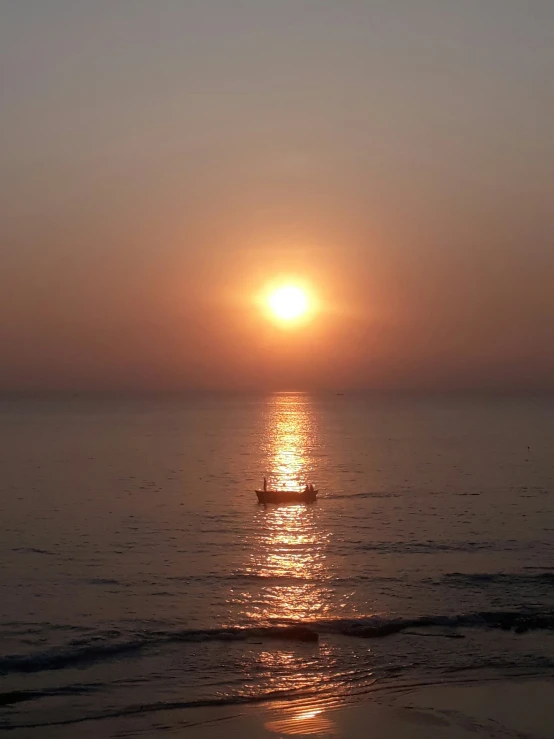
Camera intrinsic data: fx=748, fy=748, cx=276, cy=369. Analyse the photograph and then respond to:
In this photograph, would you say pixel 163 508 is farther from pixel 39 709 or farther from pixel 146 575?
pixel 39 709

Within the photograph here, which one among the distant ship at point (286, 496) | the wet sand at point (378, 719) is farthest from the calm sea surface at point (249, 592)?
the distant ship at point (286, 496)

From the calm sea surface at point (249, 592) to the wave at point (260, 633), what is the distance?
0.28 ft

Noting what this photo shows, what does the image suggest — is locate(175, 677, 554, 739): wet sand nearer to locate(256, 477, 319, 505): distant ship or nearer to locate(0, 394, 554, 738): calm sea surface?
locate(0, 394, 554, 738): calm sea surface

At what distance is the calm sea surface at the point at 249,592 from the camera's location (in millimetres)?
24250

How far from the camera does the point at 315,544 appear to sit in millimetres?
48250

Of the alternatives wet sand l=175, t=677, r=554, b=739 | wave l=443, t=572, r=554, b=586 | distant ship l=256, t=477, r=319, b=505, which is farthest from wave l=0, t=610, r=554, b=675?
distant ship l=256, t=477, r=319, b=505

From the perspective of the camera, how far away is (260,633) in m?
29.3

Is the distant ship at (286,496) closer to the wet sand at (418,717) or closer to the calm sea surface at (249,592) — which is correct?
the calm sea surface at (249,592)

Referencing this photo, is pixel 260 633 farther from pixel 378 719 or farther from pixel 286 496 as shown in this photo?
pixel 286 496

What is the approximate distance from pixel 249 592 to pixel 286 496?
32.1 metres

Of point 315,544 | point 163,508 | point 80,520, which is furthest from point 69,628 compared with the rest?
point 163,508

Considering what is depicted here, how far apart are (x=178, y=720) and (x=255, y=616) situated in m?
10.4

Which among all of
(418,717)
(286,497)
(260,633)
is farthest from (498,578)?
(286,497)

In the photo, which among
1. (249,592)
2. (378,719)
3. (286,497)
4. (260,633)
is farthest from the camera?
(286,497)
